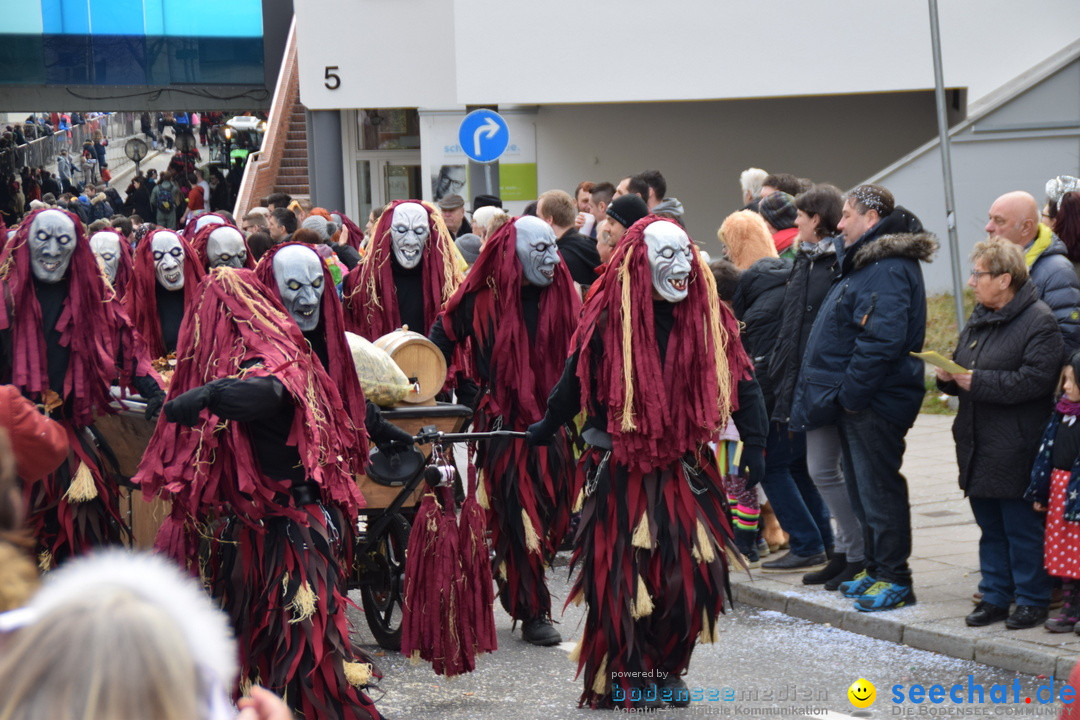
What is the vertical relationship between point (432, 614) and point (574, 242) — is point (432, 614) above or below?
below

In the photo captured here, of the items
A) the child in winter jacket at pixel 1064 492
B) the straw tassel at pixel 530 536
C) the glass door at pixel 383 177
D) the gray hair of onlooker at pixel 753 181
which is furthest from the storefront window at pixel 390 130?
the child in winter jacket at pixel 1064 492

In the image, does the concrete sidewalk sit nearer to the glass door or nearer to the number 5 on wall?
the number 5 on wall

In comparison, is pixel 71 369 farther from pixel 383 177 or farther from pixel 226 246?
pixel 383 177

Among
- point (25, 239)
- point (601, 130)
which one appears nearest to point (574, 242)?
point (25, 239)

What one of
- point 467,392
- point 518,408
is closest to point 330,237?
point 467,392

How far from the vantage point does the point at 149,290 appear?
8.45 meters

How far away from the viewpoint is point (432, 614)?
570 cm

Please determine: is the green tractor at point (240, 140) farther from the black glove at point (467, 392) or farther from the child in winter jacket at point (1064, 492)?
the child in winter jacket at point (1064, 492)

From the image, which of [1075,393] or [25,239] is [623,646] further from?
[25,239]

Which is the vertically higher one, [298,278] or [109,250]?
[109,250]

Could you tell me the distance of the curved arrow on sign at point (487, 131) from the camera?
48.2 feet

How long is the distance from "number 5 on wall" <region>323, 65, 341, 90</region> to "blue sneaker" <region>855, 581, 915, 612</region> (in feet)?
55.4

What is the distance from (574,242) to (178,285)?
7.97 ft

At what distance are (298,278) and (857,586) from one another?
3.31 meters
